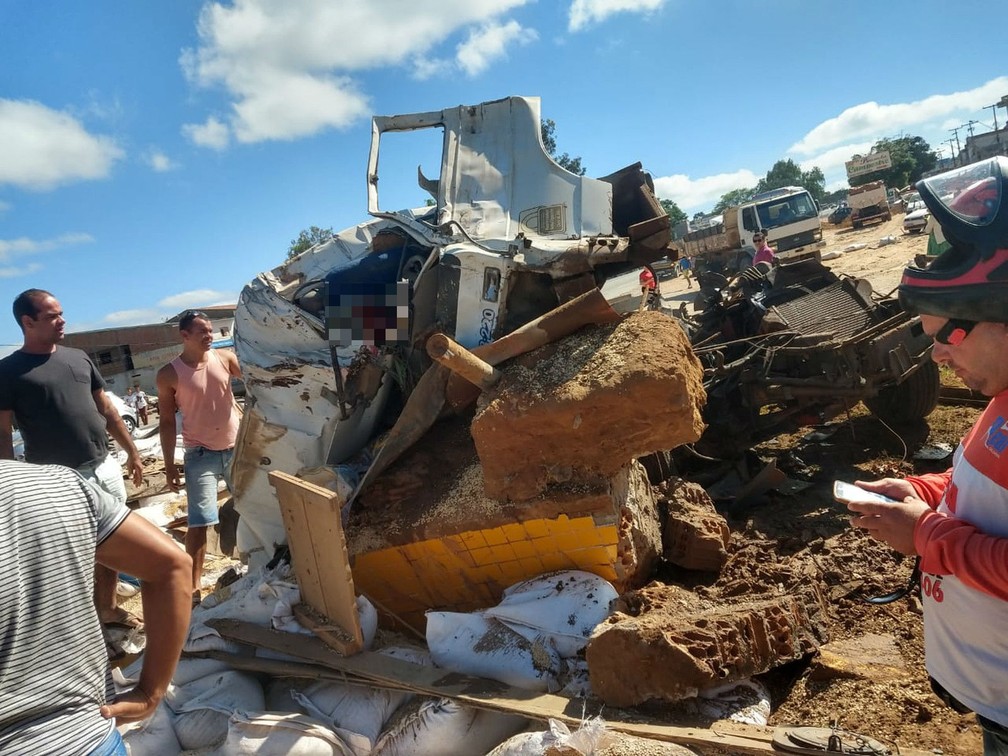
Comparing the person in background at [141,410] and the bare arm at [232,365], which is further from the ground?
the bare arm at [232,365]

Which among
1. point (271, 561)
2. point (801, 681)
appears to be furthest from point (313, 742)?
point (801, 681)

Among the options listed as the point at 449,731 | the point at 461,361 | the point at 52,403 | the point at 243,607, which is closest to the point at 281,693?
the point at 243,607

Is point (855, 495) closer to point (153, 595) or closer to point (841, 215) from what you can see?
point (153, 595)

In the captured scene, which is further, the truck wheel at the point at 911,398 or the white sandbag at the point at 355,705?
the truck wheel at the point at 911,398

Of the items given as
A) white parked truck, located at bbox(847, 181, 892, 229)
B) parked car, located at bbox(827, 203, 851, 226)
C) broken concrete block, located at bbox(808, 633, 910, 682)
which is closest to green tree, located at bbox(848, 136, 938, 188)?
parked car, located at bbox(827, 203, 851, 226)

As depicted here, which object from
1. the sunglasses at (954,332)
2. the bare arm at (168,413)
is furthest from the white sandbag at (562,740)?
the bare arm at (168,413)

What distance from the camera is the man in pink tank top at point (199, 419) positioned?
13.7 feet

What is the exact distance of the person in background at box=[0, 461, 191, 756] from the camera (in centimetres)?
136

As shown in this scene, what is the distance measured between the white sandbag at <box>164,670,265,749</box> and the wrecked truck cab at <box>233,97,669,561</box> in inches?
43.0

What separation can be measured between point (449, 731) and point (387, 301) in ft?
7.80

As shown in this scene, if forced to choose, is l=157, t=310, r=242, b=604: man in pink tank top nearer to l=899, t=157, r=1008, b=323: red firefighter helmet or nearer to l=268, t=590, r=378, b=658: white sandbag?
l=268, t=590, r=378, b=658: white sandbag

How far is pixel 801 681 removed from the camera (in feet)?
8.70

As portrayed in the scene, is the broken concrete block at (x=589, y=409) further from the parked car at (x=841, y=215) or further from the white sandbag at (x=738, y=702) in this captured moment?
the parked car at (x=841, y=215)

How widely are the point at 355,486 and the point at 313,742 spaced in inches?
54.3
